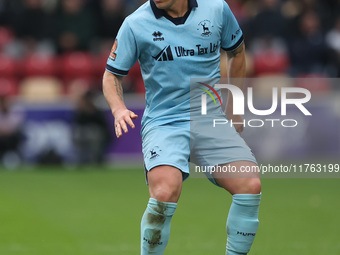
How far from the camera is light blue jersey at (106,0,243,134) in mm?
5121

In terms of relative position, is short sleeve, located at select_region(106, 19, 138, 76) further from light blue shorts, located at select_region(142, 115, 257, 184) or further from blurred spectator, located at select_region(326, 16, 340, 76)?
blurred spectator, located at select_region(326, 16, 340, 76)

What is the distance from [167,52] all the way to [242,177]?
100 centimetres

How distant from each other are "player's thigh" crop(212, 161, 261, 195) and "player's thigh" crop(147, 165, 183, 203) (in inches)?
14.8

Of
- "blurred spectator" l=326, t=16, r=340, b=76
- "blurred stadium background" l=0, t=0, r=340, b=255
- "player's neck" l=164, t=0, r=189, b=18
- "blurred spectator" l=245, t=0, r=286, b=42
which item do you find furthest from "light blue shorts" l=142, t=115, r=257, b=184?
"blurred spectator" l=326, t=16, r=340, b=76

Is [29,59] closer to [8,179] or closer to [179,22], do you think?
[8,179]

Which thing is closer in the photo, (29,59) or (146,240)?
(146,240)

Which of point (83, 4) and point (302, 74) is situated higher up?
point (83, 4)

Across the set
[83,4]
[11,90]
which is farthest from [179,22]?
[83,4]

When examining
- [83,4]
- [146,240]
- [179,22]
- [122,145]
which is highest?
[179,22]

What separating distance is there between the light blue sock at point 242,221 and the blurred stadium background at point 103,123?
9.45ft

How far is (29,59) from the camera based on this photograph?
605 inches

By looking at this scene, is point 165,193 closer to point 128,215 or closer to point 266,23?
point 128,215

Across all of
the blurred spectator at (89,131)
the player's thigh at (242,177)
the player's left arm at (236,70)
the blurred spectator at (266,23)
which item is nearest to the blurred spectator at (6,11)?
the blurred spectator at (89,131)

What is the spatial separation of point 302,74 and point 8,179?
21.7 feet
